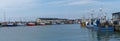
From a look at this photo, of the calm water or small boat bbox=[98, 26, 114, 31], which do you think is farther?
small boat bbox=[98, 26, 114, 31]

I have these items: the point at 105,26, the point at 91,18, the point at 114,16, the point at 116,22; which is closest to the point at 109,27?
the point at 105,26

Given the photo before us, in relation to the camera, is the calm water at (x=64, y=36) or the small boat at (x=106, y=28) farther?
the small boat at (x=106, y=28)

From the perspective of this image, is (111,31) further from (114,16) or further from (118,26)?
(114,16)

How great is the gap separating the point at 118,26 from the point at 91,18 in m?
50.4

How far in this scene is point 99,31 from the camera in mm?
60969

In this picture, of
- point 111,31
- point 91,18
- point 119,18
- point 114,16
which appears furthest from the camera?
point 91,18

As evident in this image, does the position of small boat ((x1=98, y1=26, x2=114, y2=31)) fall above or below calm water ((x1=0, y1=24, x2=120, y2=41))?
above

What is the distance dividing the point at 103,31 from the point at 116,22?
754cm

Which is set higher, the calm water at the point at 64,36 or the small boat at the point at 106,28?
the small boat at the point at 106,28

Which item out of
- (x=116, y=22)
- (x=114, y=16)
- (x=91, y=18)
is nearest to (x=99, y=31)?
(x=116, y=22)

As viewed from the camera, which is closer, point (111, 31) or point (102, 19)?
point (111, 31)

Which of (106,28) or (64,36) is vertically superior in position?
(106,28)

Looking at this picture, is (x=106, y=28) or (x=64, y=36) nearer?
(x=64, y=36)

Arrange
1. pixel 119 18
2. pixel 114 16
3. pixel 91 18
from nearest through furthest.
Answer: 1. pixel 119 18
2. pixel 114 16
3. pixel 91 18
